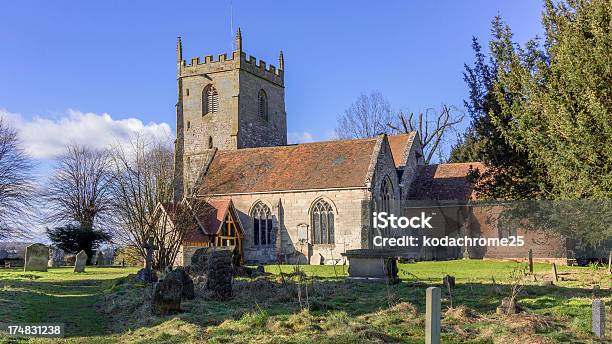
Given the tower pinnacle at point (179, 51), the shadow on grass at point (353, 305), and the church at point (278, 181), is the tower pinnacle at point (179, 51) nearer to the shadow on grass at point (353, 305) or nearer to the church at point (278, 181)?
the church at point (278, 181)

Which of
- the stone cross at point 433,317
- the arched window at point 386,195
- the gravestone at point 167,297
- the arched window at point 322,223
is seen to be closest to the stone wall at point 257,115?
the arched window at point 322,223

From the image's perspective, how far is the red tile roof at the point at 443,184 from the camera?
3816cm

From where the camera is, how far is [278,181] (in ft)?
120

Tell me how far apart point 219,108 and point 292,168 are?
11152 millimetres

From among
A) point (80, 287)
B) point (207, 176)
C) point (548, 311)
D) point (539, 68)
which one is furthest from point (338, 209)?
point (548, 311)

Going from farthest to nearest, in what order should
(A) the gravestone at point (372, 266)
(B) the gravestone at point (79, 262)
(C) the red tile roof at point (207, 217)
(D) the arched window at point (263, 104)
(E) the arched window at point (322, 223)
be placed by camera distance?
(D) the arched window at point (263, 104) → (E) the arched window at point (322, 223) → (C) the red tile roof at point (207, 217) → (B) the gravestone at point (79, 262) → (A) the gravestone at point (372, 266)

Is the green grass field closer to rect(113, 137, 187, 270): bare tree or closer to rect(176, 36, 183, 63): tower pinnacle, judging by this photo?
rect(113, 137, 187, 270): bare tree

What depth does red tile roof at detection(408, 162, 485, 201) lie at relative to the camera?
38162mm

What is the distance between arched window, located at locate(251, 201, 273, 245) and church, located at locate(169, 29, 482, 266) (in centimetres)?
6

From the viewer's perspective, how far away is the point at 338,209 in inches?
1344

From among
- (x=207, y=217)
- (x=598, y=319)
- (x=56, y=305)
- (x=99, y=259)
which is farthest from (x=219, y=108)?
(x=598, y=319)

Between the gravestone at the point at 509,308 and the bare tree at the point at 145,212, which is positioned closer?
the gravestone at the point at 509,308

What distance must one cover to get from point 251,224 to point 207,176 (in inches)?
209

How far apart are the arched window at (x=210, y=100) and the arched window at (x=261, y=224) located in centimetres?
1205
